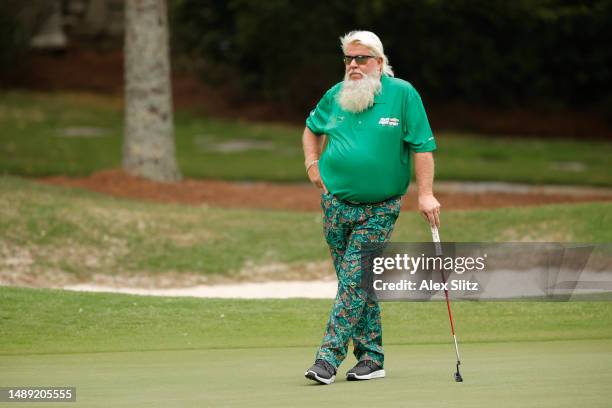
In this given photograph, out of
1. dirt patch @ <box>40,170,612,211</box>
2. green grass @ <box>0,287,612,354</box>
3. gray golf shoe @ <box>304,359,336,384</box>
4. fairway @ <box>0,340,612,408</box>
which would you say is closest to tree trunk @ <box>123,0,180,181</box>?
dirt patch @ <box>40,170,612,211</box>

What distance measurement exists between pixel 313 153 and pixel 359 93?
547 millimetres

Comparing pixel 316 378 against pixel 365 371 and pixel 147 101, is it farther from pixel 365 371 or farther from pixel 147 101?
pixel 147 101

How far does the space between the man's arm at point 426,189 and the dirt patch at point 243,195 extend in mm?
10929

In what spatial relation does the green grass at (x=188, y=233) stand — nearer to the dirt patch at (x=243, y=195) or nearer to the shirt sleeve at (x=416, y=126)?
the dirt patch at (x=243, y=195)

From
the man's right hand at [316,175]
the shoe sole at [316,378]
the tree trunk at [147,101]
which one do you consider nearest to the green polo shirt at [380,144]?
the man's right hand at [316,175]

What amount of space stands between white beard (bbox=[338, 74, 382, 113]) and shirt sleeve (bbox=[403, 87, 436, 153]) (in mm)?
211

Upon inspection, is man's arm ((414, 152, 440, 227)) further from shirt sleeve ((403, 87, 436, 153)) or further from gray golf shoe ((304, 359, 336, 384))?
gray golf shoe ((304, 359, 336, 384))

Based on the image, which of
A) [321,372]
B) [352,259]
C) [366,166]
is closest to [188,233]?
[352,259]

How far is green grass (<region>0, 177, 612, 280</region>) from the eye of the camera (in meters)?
14.7

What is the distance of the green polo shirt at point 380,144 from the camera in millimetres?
A: 7387

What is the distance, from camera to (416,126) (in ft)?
24.2

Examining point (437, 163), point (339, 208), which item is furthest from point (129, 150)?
point (339, 208)

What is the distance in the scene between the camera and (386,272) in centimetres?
747

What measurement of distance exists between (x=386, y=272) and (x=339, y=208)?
0.48 meters
